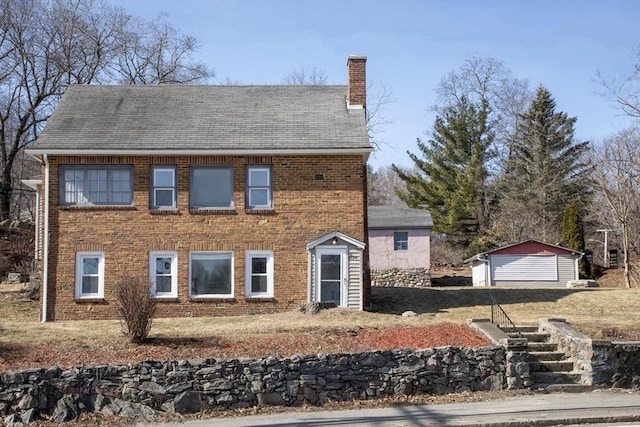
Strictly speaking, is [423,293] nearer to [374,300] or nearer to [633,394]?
[374,300]

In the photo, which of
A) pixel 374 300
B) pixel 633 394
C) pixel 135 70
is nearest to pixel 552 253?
pixel 374 300

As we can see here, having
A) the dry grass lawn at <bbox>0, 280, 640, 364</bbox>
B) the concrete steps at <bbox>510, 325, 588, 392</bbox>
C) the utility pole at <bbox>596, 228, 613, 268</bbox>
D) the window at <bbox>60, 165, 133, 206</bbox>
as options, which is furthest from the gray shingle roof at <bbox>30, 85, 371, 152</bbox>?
the utility pole at <bbox>596, 228, 613, 268</bbox>

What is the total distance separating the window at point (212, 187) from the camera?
2217cm

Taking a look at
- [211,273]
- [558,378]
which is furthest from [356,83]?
[558,378]

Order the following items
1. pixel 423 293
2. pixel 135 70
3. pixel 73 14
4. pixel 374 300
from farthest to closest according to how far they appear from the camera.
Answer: pixel 135 70, pixel 73 14, pixel 423 293, pixel 374 300

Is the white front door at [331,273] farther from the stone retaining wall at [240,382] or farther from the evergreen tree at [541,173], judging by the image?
the evergreen tree at [541,173]

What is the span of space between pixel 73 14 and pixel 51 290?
1062 inches

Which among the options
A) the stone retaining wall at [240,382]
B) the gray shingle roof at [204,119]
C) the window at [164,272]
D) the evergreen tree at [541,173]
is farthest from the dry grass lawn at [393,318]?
the evergreen tree at [541,173]

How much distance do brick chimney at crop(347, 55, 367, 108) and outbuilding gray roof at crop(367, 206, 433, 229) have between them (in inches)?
489

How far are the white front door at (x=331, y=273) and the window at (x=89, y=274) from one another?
6.33m

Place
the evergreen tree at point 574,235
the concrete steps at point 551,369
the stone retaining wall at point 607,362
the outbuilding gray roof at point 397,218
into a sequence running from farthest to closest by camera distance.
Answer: the evergreen tree at point 574,235 < the outbuilding gray roof at point 397,218 < the stone retaining wall at point 607,362 < the concrete steps at point 551,369

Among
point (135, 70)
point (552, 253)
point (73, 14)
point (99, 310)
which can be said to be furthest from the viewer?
point (135, 70)

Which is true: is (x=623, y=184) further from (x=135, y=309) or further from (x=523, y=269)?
(x=135, y=309)

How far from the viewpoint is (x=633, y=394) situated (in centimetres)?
1407
